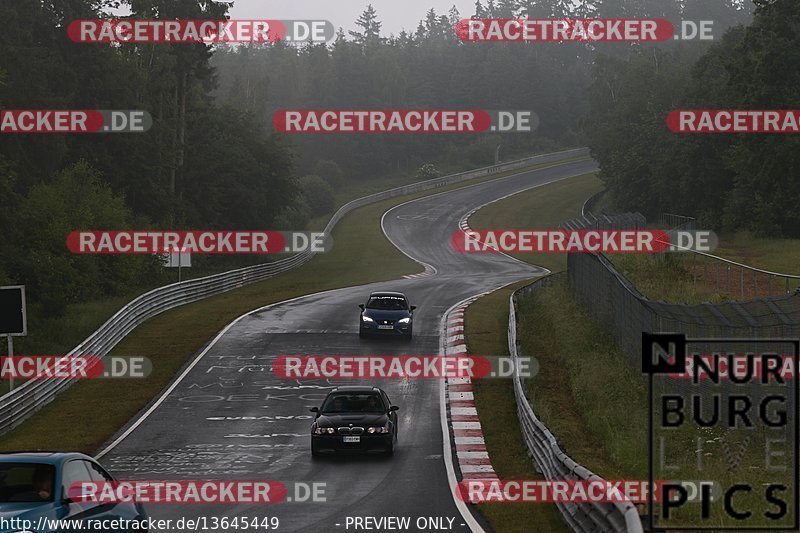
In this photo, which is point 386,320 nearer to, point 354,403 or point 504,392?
point 504,392

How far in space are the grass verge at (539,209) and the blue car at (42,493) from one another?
217 ft

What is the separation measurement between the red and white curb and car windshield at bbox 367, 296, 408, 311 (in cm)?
218

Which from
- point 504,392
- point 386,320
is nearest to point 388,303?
point 386,320

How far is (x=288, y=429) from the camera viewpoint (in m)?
26.4

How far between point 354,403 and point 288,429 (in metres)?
3.02

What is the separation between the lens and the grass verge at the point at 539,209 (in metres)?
93.4

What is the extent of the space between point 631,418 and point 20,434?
1435 cm

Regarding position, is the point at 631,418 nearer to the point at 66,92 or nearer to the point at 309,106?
the point at 66,92

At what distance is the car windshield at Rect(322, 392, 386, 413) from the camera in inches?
938

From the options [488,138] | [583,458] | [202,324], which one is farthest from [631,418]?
[488,138]

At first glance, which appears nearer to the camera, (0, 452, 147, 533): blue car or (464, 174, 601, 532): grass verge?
(0, 452, 147, 533): blue car

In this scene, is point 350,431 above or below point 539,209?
below

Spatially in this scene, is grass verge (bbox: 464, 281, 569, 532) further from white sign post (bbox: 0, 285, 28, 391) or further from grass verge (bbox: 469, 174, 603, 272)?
grass verge (bbox: 469, 174, 603, 272)

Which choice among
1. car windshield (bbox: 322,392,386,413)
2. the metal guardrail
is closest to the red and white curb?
the metal guardrail
